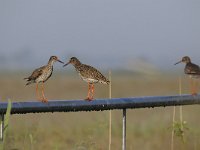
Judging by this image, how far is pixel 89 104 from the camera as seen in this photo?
250 inches

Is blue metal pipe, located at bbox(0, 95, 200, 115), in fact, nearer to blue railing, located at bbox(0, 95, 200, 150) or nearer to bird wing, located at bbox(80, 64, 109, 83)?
blue railing, located at bbox(0, 95, 200, 150)

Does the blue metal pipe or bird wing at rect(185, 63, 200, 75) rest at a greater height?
bird wing at rect(185, 63, 200, 75)

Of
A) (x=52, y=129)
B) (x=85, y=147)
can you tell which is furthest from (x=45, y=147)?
(x=85, y=147)

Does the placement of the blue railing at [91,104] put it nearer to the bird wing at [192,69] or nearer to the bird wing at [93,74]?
the bird wing at [93,74]

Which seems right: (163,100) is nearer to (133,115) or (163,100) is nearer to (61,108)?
(61,108)

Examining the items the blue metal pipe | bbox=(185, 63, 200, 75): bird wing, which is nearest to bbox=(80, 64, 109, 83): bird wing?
bbox=(185, 63, 200, 75): bird wing

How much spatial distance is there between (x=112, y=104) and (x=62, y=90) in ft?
107

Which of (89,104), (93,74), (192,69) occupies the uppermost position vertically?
(192,69)

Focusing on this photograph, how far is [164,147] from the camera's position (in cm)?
1580

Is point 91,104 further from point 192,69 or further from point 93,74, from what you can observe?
point 192,69

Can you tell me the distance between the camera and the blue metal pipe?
239 inches

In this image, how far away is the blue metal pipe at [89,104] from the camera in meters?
6.06

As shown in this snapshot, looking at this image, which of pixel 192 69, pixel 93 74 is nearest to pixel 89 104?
pixel 93 74

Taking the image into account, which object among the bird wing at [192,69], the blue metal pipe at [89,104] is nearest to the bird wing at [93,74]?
the bird wing at [192,69]
